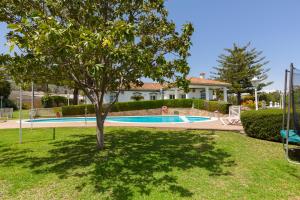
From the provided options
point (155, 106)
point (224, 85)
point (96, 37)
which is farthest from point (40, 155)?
point (224, 85)

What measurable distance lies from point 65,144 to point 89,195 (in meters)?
6.07

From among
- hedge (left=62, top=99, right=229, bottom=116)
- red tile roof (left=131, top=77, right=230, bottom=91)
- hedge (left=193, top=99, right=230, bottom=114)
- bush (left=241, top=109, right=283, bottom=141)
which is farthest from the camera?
red tile roof (left=131, top=77, right=230, bottom=91)

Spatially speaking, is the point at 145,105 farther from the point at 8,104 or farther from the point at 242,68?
the point at 8,104

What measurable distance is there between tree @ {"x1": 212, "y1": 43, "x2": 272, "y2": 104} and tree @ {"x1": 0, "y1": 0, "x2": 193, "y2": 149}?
38719 mm

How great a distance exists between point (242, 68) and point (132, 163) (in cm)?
4417

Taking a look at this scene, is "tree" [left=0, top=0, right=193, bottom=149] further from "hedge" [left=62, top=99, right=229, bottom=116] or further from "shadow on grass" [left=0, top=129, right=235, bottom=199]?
"hedge" [left=62, top=99, right=229, bottom=116]

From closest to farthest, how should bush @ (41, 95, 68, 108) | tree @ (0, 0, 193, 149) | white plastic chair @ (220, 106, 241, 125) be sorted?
tree @ (0, 0, 193, 149), white plastic chair @ (220, 106, 241, 125), bush @ (41, 95, 68, 108)

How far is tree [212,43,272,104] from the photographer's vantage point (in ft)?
146

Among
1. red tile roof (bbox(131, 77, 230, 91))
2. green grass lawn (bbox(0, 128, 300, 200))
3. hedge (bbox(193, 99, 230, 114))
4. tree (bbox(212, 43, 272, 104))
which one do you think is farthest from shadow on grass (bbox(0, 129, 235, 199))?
tree (bbox(212, 43, 272, 104))

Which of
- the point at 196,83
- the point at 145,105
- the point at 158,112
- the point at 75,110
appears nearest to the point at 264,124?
the point at 145,105

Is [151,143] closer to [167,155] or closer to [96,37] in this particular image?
[167,155]

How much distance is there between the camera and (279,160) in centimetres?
727

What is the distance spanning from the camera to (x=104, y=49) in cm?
512

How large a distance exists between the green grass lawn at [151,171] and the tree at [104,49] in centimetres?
183
